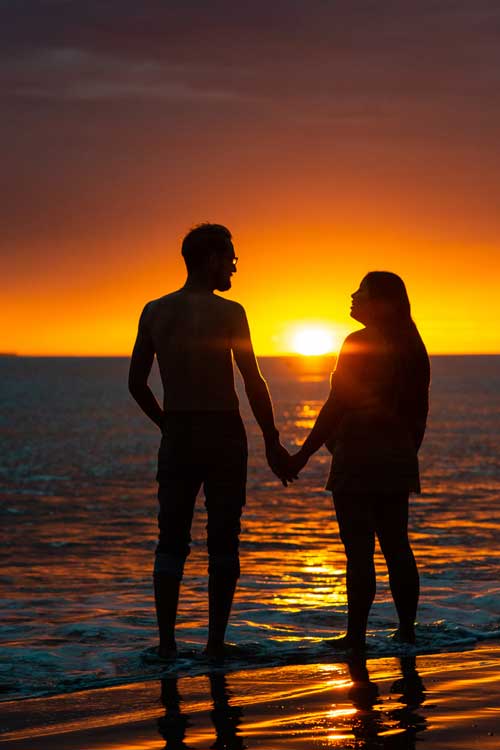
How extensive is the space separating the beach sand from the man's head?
207 cm

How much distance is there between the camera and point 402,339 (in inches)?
238

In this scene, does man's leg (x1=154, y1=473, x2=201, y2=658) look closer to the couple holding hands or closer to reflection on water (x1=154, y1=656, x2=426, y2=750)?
the couple holding hands

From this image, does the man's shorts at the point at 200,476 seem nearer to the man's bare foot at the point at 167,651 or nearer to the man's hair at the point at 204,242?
the man's bare foot at the point at 167,651

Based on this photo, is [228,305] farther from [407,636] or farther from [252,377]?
[407,636]

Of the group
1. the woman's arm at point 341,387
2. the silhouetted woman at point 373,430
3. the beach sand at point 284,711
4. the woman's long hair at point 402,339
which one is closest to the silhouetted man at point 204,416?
the woman's arm at point 341,387

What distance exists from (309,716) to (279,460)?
204cm

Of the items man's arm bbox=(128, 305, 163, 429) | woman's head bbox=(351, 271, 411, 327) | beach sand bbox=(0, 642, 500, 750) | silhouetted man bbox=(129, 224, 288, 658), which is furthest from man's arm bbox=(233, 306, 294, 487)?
beach sand bbox=(0, 642, 500, 750)

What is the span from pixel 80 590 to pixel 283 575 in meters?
1.90

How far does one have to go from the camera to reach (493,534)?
13984mm

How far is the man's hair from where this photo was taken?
5883mm

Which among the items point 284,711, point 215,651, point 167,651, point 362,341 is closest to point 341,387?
point 362,341

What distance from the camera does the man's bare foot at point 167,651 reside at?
5.76 meters

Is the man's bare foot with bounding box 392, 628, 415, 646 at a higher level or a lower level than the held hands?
lower

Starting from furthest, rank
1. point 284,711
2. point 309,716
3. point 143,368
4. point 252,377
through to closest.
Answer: point 143,368
point 252,377
point 284,711
point 309,716
